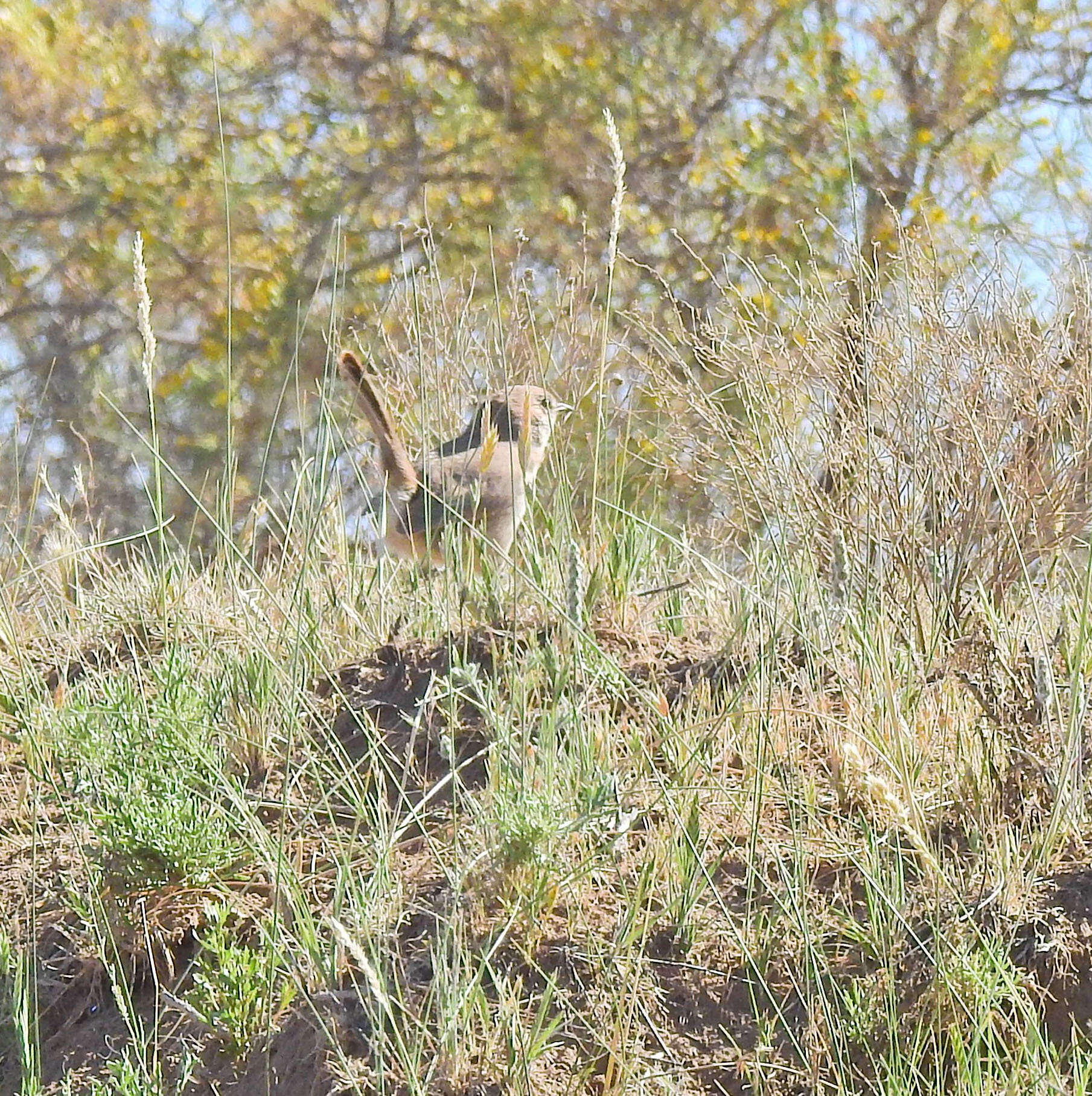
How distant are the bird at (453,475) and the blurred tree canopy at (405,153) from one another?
13.4 ft

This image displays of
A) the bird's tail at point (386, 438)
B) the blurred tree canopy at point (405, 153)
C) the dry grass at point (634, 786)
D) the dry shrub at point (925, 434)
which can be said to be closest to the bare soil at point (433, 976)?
the dry grass at point (634, 786)

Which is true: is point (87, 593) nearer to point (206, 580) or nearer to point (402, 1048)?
point (206, 580)

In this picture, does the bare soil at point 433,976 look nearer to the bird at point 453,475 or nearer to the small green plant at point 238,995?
the small green plant at point 238,995

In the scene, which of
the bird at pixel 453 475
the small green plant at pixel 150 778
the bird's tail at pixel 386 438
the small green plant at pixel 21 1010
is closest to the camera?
the small green plant at pixel 21 1010

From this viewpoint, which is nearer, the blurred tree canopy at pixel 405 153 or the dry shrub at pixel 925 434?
the dry shrub at pixel 925 434

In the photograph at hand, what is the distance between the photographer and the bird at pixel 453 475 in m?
4.05

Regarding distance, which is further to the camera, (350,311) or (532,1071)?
(350,311)

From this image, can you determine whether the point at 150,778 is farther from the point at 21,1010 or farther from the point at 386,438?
the point at 386,438

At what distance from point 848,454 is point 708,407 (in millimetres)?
472

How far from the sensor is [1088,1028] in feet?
7.84

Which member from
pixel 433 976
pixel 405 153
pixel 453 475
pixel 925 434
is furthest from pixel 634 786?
pixel 405 153

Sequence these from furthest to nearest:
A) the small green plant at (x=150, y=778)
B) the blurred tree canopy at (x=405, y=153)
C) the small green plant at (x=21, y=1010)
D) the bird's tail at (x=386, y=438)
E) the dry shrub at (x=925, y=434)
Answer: the blurred tree canopy at (x=405, y=153)
the bird's tail at (x=386, y=438)
the dry shrub at (x=925, y=434)
the small green plant at (x=150, y=778)
the small green plant at (x=21, y=1010)

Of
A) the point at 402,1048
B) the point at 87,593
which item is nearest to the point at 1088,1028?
the point at 402,1048

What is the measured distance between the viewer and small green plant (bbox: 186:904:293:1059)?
243 centimetres
